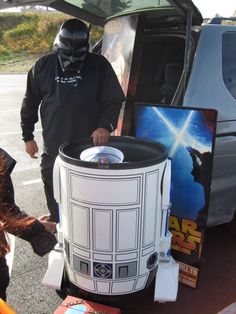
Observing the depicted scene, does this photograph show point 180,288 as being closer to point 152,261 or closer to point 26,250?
point 152,261

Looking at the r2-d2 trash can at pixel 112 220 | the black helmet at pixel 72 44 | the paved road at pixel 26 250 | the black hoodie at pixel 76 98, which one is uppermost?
the black helmet at pixel 72 44

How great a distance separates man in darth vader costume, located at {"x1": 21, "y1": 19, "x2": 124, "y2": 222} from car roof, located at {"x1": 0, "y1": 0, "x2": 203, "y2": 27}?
518 mm

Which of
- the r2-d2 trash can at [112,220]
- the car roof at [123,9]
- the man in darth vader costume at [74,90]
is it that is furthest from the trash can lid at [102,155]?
the car roof at [123,9]

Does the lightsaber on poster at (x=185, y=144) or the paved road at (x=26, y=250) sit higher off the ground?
the lightsaber on poster at (x=185, y=144)

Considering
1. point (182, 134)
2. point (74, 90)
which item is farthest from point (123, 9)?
point (182, 134)

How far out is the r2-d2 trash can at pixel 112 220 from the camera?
1978 mm

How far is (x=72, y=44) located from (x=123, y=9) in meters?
0.97

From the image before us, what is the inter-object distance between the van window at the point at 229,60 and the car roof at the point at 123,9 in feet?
0.98

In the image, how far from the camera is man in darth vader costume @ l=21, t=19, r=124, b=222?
2684 mm

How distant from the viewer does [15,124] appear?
8289 millimetres

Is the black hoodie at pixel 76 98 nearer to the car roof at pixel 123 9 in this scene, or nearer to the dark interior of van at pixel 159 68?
the car roof at pixel 123 9

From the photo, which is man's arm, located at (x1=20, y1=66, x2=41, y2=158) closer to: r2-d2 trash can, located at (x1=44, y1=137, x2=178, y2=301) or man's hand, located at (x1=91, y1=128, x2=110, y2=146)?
man's hand, located at (x1=91, y1=128, x2=110, y2=146)

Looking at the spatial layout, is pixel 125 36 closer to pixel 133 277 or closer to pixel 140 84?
pixel 140 84

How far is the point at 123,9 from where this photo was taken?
11.2 feet
